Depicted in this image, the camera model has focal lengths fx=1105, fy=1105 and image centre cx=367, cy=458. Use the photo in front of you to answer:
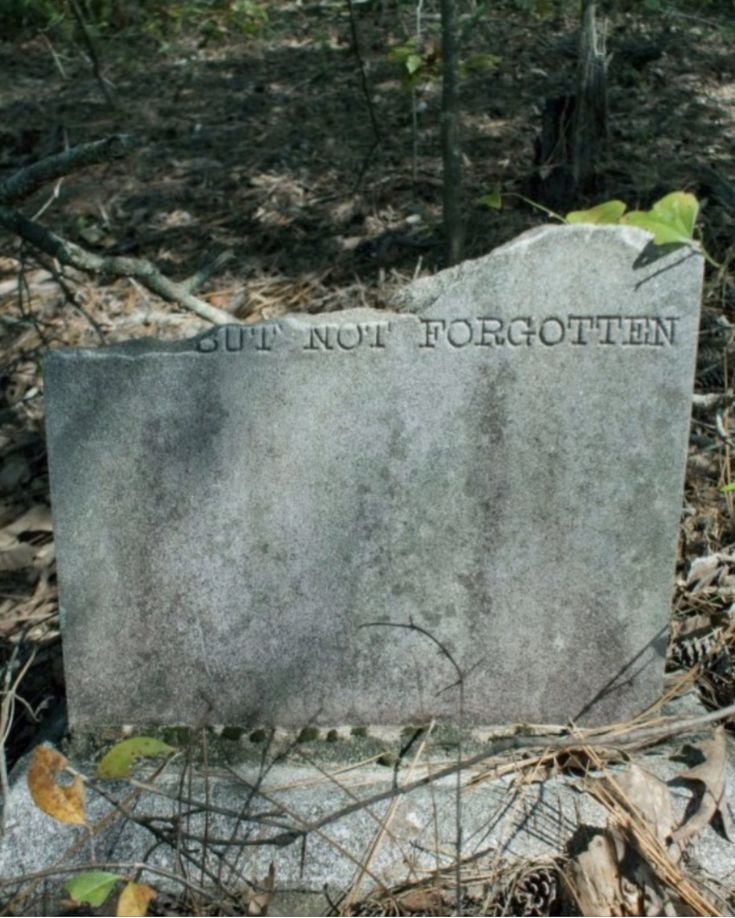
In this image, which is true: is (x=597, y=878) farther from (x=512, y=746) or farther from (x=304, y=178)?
(x=304, y=178)

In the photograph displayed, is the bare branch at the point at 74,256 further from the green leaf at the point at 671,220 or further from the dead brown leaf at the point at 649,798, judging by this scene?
the dead brown leaf at the point at 649,798

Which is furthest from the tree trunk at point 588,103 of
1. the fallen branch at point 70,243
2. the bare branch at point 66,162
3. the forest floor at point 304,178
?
the bare branch at point 66,162

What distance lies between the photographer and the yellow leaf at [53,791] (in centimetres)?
215

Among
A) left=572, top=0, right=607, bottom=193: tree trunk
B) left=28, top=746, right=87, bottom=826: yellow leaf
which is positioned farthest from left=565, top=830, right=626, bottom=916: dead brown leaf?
left=572, top=0, right=607, bottom=193: tree trunk

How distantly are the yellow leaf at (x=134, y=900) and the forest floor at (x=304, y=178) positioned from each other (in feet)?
2.27

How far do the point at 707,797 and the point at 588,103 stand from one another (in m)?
2.97

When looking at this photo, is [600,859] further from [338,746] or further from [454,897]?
[338,746]

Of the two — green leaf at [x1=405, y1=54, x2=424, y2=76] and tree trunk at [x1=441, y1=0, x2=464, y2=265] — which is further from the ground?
green leaf at [x1=405, y1=54, x2=424, y2=76]

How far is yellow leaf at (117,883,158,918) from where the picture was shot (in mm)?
2020

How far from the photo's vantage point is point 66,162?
9.25 feet

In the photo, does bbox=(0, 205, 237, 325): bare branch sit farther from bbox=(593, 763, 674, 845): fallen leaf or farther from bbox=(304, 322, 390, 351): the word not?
bbox=(593, 763, 674, 845): fallen leaf

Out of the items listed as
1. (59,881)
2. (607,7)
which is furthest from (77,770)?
(607,7)

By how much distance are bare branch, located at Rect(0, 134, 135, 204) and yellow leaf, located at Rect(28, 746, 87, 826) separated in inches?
56.3

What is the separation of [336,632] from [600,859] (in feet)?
2.36
